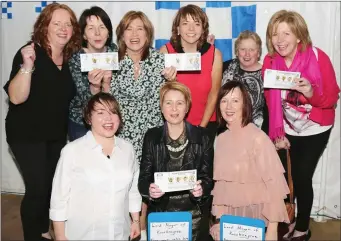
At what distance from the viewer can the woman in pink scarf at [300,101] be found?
3365 millimetres

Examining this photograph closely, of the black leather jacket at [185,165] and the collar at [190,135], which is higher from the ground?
the collar at [190,135]

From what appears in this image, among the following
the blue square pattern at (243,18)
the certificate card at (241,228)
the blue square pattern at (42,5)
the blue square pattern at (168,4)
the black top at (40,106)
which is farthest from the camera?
the blue square pattern at (42,5)

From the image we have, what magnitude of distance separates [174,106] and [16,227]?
221 centimetres

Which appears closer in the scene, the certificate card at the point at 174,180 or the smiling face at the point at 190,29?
the certificate card at the point at 174,180

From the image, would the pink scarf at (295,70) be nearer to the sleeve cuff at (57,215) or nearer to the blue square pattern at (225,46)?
the blue square pattern at (225,46)

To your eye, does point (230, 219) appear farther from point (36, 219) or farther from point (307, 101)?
point (36, 219)

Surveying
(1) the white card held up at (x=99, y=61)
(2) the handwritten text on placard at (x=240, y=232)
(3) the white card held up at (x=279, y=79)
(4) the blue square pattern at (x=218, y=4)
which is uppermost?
(4) the blue square pattern at (x=218, y=4)

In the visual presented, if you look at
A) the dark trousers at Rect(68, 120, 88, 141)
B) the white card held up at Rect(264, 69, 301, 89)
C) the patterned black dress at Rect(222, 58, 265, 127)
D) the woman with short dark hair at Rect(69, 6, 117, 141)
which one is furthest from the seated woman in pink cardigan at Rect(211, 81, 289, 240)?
the dark trousers at Rect(68, 120, 88, 141)

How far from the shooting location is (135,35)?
131 inches

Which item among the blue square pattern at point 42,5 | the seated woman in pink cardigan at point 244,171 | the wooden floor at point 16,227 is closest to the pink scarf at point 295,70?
the seated woman in pink cardigan at point 244,171

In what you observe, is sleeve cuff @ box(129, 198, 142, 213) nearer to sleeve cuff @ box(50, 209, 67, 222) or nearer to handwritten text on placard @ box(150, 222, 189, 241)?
handwritten text on placard @ box(150, 222, 189, 241)

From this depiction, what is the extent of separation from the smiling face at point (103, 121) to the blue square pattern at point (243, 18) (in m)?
1.87

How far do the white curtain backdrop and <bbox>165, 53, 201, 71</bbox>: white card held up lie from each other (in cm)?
90

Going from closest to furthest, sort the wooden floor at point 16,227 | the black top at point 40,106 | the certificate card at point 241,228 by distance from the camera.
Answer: the certificate card at point 241,228, the black top at point 40,106, the wooden floor at point 16,227
